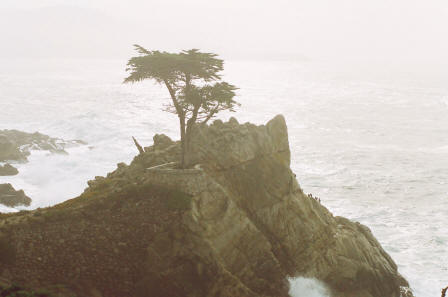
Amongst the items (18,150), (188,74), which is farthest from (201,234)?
(18,150)

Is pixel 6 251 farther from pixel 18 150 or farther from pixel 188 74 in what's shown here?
pixel 18 150

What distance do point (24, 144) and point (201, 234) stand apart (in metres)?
56.8

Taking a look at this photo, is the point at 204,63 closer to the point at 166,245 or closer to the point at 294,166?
the point at 166,245

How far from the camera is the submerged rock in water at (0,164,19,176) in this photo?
56625 millimetres

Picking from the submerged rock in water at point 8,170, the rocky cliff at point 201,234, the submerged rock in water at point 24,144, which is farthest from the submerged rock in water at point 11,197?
the rocky cliff at point 201,234

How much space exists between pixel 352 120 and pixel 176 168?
86364 millimetres

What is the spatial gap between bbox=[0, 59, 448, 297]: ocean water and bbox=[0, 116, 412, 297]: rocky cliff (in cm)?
300

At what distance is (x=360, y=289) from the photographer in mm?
28125

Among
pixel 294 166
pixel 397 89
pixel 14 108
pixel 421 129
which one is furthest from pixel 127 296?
pixel 397 89

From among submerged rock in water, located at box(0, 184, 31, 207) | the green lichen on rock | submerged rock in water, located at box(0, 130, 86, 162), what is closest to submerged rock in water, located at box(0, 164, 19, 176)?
submerged rock in water, located at box(0, 130, 86, 162)

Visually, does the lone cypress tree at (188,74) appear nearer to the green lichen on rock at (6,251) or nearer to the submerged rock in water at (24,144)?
the green lichen on rock at (6,251)

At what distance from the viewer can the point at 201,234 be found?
23.6m

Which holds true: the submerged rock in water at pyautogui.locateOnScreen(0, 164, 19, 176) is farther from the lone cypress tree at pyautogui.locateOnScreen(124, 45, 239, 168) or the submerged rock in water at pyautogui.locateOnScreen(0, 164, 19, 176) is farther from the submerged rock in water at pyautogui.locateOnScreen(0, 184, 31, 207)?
the lone cypress tree at pyautogui.locateOnScreen(124, 45, 239, 168)

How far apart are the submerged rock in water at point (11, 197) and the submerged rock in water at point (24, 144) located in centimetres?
1867
